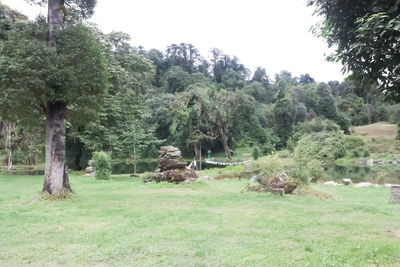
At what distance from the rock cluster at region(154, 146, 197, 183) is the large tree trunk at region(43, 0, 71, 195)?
4849mm

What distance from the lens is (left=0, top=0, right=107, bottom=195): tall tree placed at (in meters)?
8.02

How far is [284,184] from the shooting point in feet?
32.4

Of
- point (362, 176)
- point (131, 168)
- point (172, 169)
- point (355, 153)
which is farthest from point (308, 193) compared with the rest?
point (355, 153)

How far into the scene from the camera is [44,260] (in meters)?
3.96

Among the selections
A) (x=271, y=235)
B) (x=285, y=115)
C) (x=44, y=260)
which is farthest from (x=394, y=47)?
(x=285, y=115)

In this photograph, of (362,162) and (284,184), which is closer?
(284,184)

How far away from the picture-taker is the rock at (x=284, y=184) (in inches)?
387

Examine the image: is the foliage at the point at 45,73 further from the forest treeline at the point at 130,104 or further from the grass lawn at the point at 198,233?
the grass lawn at the point at 198,233

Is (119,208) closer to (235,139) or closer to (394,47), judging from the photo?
(394,47)

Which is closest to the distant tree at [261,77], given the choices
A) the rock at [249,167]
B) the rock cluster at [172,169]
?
the rock at [249,167]

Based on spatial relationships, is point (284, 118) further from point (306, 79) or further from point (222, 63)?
point (306, 79)

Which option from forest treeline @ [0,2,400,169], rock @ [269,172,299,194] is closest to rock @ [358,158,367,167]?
forest treeline @ [0,2,400,169]

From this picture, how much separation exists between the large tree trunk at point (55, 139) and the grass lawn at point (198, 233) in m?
0.67

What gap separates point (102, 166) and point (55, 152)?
23.9 ft
